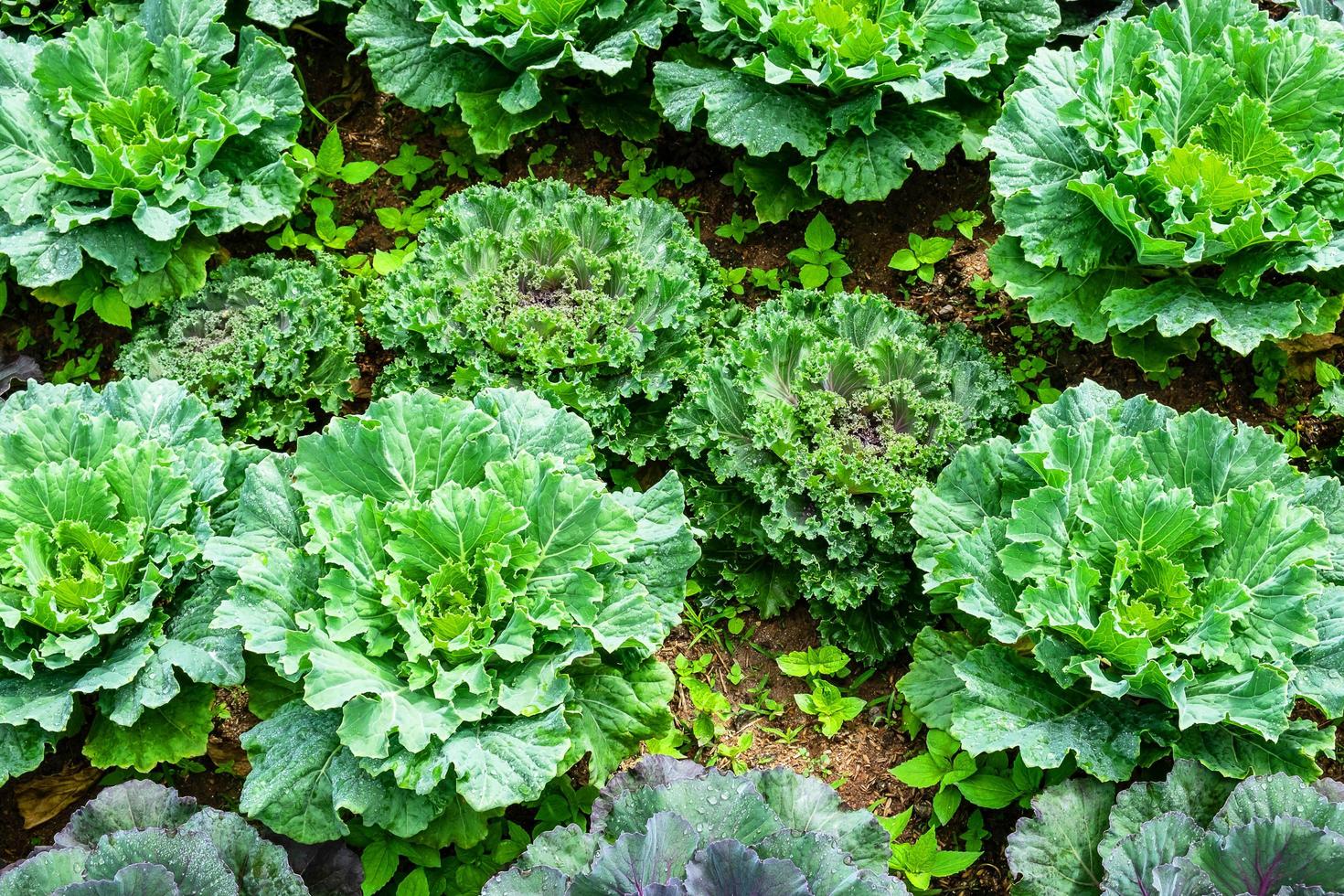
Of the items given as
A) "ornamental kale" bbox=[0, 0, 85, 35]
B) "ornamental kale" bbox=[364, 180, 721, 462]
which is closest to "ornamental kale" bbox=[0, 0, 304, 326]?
"ornamental kale" bbox=[0, 0, 85, 35]

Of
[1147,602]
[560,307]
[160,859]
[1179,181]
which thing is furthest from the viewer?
[560,307]

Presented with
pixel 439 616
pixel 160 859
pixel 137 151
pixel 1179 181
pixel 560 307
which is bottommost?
pixel 160 859

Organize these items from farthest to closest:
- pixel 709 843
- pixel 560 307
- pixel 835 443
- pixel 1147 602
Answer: pixel 560 307
pixel 835 443
pixel 1147 602
pixel 709 843

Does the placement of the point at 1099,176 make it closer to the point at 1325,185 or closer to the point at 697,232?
the point at 1325,185

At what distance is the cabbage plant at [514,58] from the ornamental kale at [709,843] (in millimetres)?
3056

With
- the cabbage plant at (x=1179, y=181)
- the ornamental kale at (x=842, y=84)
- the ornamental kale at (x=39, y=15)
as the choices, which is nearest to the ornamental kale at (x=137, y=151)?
the ornamental kale at (x=39, y=15)

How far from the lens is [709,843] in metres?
3.10

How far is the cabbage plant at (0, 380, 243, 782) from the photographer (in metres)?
3.73

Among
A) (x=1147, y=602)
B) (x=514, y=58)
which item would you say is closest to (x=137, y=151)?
(x=514, y=58)

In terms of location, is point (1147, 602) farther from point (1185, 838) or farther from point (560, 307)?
point (560, 307)

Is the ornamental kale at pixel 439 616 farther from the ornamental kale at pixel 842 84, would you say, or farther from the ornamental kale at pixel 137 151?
the ornamental kale at pixel 842 84

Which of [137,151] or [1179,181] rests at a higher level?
[1179,181]

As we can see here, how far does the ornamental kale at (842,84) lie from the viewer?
480 cm

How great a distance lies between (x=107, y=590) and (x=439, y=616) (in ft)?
3.76
